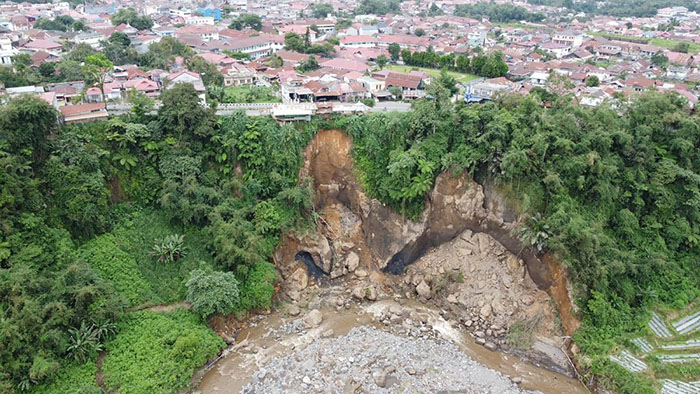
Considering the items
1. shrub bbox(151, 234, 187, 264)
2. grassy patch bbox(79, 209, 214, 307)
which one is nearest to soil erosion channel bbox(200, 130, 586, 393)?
grassy patch bbox(79, 209, 214, 307)

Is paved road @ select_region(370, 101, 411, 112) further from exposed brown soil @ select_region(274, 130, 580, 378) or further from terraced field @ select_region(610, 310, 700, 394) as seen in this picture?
terraced field @ select_region(610, 310, 700, 394)

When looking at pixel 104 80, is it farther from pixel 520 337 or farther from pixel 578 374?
pixel 578 374

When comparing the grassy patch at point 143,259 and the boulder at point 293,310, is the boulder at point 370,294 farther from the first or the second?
the grassy patch at point 143,259

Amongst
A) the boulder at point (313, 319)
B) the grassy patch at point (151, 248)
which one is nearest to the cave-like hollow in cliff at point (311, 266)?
the boulder at point (313, 319)

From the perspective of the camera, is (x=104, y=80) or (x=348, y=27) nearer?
(x=104, y=80)

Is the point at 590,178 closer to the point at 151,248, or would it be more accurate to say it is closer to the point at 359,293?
the point at 359,293

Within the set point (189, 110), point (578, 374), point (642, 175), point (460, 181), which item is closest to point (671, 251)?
point (642, 175)
